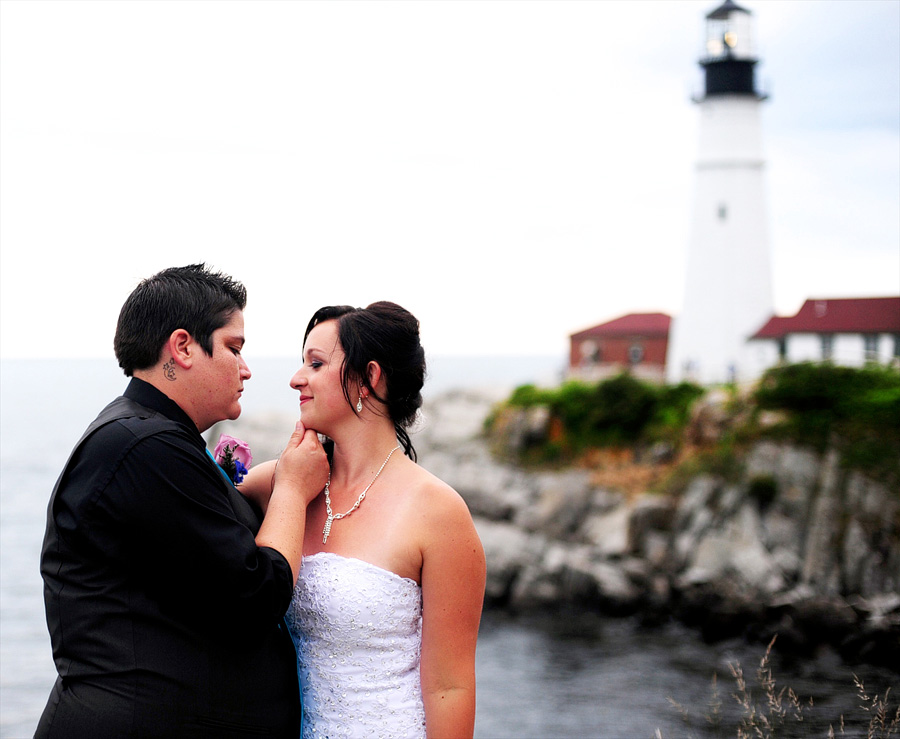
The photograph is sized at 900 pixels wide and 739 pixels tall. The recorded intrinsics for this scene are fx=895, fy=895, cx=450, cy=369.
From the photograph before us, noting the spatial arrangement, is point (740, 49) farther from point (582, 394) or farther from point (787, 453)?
point (787, 453)

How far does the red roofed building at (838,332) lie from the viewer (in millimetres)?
25516

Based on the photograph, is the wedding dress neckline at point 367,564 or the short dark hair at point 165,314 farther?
the wedding dress neckline at point 367,564

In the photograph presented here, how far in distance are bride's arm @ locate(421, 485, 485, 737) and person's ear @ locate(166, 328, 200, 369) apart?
100 centimetres

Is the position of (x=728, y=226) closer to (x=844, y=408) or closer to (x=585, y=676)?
(x=844, y=408)

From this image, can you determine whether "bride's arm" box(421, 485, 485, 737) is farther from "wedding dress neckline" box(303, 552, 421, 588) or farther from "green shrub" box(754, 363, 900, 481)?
"green shrub" box(754, 363, 900, 481)

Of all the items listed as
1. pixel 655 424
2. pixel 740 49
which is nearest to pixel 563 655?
pixel 655 424

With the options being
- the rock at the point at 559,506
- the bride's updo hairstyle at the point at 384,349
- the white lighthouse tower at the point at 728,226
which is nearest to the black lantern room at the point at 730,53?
the white lighthouse tower at the point at 728,226

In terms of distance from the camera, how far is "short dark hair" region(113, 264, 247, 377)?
2996mm

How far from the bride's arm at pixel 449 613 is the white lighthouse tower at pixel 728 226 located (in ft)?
104

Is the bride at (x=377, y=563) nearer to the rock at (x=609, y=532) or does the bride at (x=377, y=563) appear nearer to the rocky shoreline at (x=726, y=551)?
the rocky shoreline at (x=726, y=551)

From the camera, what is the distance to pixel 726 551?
21.2 metres

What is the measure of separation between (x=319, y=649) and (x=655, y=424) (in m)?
23.9

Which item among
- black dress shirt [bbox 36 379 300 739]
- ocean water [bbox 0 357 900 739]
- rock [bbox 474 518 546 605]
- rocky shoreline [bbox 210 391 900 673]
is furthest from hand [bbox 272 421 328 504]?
rock [bbox 474 518 546 605]

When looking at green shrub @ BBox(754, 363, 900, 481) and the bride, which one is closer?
the bride
